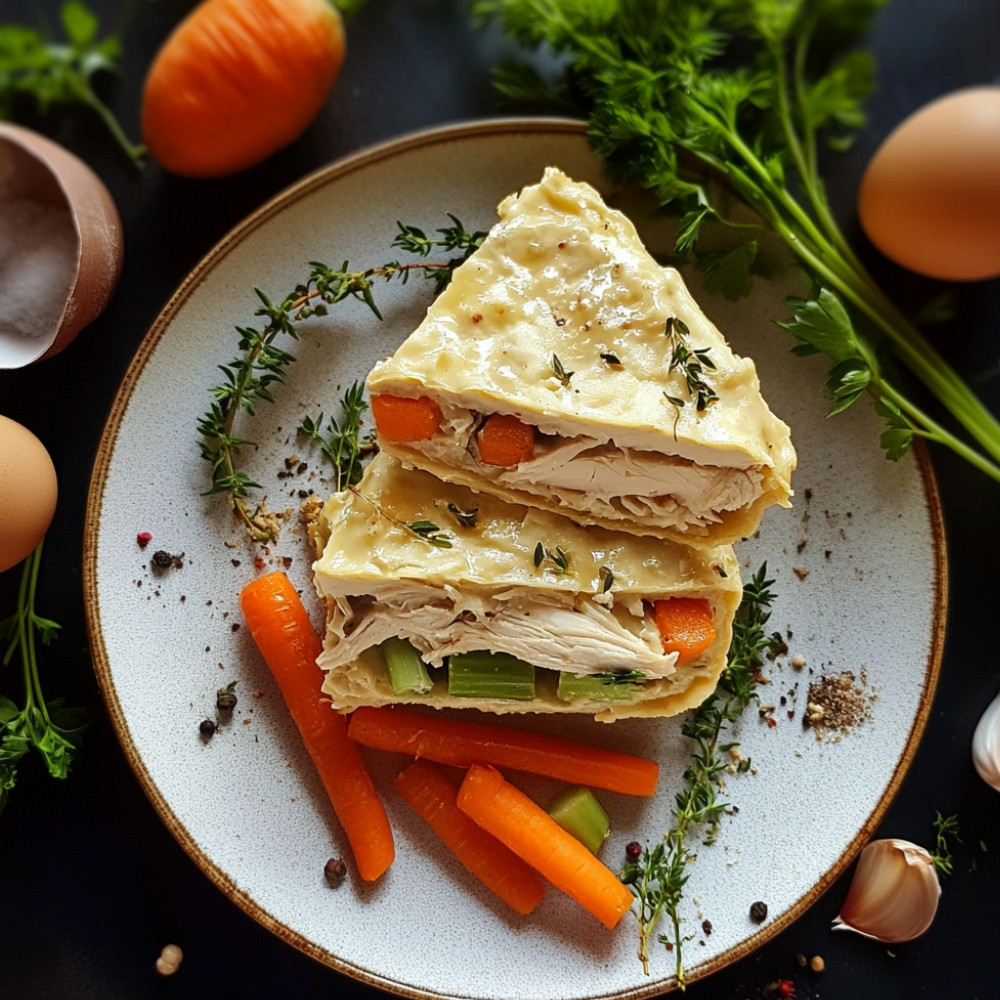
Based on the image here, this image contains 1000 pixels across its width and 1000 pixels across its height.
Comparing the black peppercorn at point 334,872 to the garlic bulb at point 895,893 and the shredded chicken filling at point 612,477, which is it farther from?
the garlic bulb at point 895,893

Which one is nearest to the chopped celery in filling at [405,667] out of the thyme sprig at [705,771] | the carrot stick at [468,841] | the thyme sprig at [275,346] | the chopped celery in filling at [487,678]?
the chopped celery in filling at [487,678]

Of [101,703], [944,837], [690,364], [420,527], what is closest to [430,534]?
[420,527]

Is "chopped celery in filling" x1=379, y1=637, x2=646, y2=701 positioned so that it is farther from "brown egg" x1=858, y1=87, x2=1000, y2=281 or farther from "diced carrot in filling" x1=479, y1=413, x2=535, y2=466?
"brown egg" x1=858, y1=87, x2=1000, y2=281

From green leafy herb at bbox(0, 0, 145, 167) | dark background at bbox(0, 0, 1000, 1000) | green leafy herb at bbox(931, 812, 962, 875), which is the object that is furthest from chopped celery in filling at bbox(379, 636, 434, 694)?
green leafy herb at bbox(0, 0, 145, 167)

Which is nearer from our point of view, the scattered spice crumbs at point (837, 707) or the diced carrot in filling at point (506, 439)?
the diced carrot in filling at point (506, 439)

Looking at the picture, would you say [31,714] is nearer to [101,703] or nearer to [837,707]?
[101,703]

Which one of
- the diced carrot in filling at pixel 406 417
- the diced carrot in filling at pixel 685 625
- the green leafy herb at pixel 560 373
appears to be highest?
the green leafy herb at pixel 560 373
